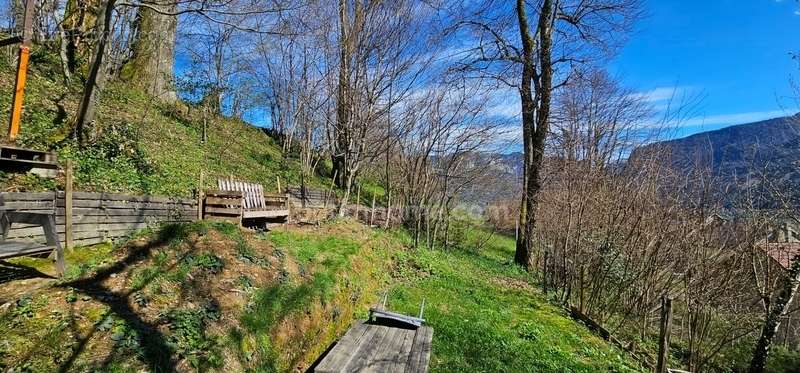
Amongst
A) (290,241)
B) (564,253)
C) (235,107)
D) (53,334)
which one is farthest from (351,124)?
(235,107)

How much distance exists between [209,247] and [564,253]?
7713mm

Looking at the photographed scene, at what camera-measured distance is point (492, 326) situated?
23.1 ft

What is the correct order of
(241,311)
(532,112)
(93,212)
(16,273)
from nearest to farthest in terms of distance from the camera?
(16,273), (241,311), (93,212), (532,112)

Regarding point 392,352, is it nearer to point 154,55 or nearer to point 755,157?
point 755,157

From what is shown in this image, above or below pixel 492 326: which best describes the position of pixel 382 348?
above

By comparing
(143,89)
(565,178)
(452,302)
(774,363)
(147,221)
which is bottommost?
(774,363)

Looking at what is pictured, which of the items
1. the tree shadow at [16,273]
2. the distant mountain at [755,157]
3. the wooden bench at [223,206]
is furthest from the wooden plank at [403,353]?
the distant mountain at [755,157]

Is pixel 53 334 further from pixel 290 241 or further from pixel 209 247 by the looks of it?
pixel 290 241

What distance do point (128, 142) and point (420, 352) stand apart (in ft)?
30.6

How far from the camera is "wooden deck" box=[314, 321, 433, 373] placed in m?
3.58

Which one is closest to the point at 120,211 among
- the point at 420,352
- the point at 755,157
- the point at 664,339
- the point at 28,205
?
the point at 28,205

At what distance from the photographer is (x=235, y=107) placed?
84.7ft

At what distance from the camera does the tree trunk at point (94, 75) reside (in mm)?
8133

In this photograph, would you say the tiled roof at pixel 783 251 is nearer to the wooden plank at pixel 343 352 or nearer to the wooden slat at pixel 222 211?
the wooden plank at pixel 343 352
